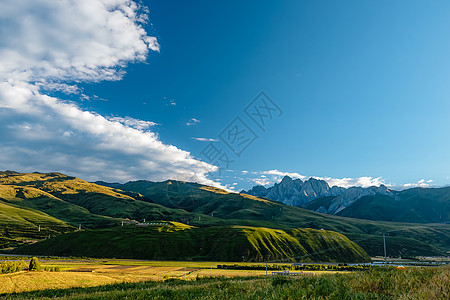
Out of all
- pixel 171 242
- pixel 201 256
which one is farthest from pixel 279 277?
pixel 171 242

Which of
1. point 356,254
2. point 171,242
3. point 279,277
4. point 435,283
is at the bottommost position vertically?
point 356,254

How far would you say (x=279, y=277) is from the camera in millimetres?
15188

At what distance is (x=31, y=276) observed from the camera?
58625 mm

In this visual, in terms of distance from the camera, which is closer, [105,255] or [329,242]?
[105,255]

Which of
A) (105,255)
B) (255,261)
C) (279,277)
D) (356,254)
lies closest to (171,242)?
(105,255)

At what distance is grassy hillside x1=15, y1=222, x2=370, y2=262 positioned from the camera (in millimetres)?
151750

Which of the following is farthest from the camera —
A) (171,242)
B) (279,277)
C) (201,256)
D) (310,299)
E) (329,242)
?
(329,242)

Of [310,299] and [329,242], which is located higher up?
[310,299]

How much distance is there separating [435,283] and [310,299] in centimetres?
477

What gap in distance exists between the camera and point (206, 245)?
166 m

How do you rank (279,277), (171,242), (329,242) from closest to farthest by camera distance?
(279,277), (171,242), (329,242)

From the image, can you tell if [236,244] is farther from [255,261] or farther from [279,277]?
[279,277]

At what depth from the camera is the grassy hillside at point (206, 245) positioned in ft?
498

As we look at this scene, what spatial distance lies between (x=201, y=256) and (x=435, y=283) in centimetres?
15633
